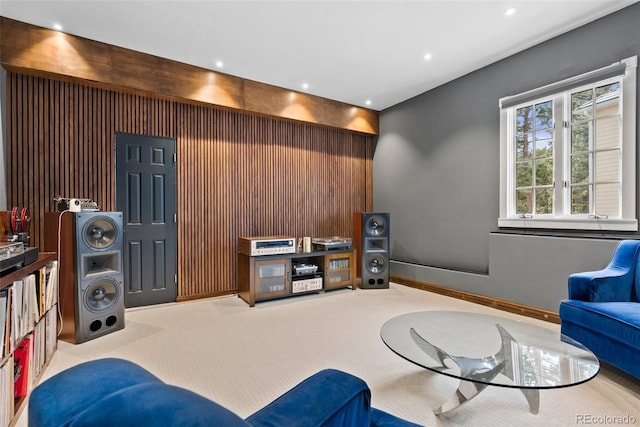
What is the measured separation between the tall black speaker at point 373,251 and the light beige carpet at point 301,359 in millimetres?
746

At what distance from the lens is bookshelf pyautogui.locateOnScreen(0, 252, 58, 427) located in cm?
154

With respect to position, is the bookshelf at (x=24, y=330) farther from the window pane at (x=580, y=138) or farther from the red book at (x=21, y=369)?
the window pane at (x=580, y=138)

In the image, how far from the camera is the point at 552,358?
160 centimetres

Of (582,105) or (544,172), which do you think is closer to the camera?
(582,105)

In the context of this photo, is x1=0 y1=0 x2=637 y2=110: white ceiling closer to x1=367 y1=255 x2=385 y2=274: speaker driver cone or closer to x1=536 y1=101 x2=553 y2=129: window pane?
x1=536 y1=101 x2=553 y2=129: window pane

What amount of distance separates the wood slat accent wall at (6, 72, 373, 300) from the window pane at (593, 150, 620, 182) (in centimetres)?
308

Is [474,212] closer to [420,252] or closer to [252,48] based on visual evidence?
[420,252]

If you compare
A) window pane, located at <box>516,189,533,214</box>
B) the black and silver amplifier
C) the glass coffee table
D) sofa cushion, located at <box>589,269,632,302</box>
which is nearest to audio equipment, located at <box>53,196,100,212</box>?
the black and silver amplifier

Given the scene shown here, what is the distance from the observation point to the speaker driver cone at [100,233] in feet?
8.86

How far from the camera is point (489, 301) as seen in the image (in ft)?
11.9

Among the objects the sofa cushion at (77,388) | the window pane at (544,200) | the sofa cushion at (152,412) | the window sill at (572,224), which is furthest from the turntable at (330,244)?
the sofa cushion at (152,412)

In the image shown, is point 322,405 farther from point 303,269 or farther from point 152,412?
Answer: point 303,269

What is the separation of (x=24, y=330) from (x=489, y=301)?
13.5 feet

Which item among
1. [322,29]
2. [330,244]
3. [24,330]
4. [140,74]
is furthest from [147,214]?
[322,29]
